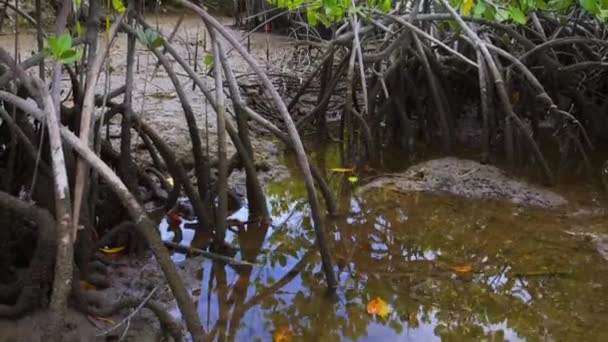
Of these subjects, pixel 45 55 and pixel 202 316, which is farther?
pixel 202 316

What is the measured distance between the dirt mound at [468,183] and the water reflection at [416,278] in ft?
0.50

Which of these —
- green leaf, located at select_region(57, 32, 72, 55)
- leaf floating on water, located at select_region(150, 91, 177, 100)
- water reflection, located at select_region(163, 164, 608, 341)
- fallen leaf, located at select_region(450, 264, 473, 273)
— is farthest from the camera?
leaf floating on water, located at select_region(150, 91, 177, 100)

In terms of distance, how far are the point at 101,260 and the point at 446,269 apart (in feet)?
4.47

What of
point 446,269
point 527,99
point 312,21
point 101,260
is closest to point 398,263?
point 446,269

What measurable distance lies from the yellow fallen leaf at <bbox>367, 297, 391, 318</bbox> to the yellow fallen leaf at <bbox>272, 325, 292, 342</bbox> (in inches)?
13.1

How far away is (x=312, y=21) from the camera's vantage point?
4258 mm

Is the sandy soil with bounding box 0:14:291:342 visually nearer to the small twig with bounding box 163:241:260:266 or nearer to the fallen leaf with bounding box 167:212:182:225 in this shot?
the small twig with bounding box 163:241:260:266

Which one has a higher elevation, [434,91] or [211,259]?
[434,91]

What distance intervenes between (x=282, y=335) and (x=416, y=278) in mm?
734

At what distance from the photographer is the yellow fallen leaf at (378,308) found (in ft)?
9.71

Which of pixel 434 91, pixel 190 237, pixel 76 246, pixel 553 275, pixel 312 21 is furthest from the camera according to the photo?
pixel 434 91

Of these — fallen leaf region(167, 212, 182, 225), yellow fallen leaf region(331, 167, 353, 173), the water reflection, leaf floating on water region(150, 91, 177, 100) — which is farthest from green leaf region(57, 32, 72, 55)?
leaf floating on water region(150, 91, 177, 100)

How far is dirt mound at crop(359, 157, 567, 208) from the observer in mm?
4301

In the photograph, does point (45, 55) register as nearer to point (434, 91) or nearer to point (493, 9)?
point (493, 9)
